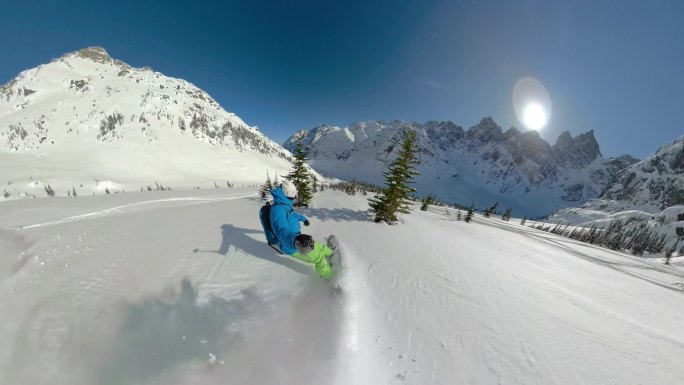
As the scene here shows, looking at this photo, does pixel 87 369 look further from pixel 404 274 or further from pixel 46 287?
pixel 404 274

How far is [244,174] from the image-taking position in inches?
2295

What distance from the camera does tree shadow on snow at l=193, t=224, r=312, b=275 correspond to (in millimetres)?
5487

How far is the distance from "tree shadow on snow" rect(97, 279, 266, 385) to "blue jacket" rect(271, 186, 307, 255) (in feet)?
3.79

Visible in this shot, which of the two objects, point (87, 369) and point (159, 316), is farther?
point (159, 316)

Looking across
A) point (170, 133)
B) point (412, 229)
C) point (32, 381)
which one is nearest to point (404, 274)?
point (412, 229)

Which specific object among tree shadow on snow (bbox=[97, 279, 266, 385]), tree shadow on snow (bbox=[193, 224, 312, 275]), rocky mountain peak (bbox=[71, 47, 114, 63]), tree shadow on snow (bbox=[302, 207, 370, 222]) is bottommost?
tree shadow on snow (bbox=[97, 279, 266, 385])

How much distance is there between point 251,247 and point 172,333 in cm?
276

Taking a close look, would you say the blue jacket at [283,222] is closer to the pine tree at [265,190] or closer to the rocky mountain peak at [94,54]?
Answer: the pine tree at [265,190]

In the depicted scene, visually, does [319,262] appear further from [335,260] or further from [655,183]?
[655,183]

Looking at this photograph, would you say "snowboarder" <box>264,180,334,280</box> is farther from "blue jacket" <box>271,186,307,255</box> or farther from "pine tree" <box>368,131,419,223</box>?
"pine tree" <box>368,131,419,223</box>

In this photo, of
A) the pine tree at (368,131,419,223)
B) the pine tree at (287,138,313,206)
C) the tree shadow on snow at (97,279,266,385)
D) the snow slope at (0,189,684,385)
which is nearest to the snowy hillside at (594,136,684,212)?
the pine tree at (368,131,419,223)

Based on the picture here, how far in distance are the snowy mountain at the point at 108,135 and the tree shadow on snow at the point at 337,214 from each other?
2832 centimetres

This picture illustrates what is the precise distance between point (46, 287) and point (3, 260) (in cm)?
206

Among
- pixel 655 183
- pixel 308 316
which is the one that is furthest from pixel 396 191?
pixel 655 183
